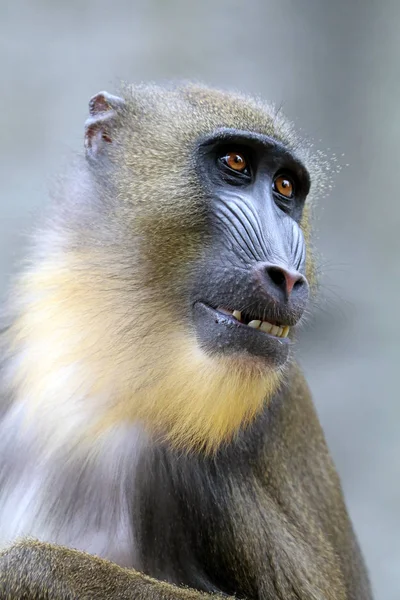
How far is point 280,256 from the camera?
2.71 metres

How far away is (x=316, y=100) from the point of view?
745cm

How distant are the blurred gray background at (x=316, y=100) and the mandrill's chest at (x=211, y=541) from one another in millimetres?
3955

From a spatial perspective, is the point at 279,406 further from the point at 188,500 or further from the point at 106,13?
the point at 106,13

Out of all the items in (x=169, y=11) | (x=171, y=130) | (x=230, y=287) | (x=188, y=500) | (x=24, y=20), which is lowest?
(x=188, y=500)

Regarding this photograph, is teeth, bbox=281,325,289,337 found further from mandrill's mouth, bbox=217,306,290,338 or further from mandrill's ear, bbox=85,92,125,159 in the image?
mandrill's ear, bbox=85,92,125,159

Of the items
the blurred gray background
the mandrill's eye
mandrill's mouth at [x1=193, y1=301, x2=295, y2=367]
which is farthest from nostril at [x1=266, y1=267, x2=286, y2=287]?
the blurred gray background

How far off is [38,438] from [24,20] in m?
4.86

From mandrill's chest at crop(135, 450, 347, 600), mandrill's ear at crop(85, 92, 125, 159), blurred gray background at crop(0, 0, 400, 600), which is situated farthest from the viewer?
blurred gray background at crop(0, 0, 400, 600)

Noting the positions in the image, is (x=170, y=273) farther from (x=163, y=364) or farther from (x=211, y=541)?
(x=211, y=541)

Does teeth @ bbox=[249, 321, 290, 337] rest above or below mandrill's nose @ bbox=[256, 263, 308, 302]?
below

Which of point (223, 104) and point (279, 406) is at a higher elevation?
point (223, 104)

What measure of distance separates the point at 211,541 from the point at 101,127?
146cm

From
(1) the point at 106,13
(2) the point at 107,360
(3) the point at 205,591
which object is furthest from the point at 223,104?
(1) the point at 106,13

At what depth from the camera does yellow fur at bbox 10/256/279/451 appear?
2668mm
